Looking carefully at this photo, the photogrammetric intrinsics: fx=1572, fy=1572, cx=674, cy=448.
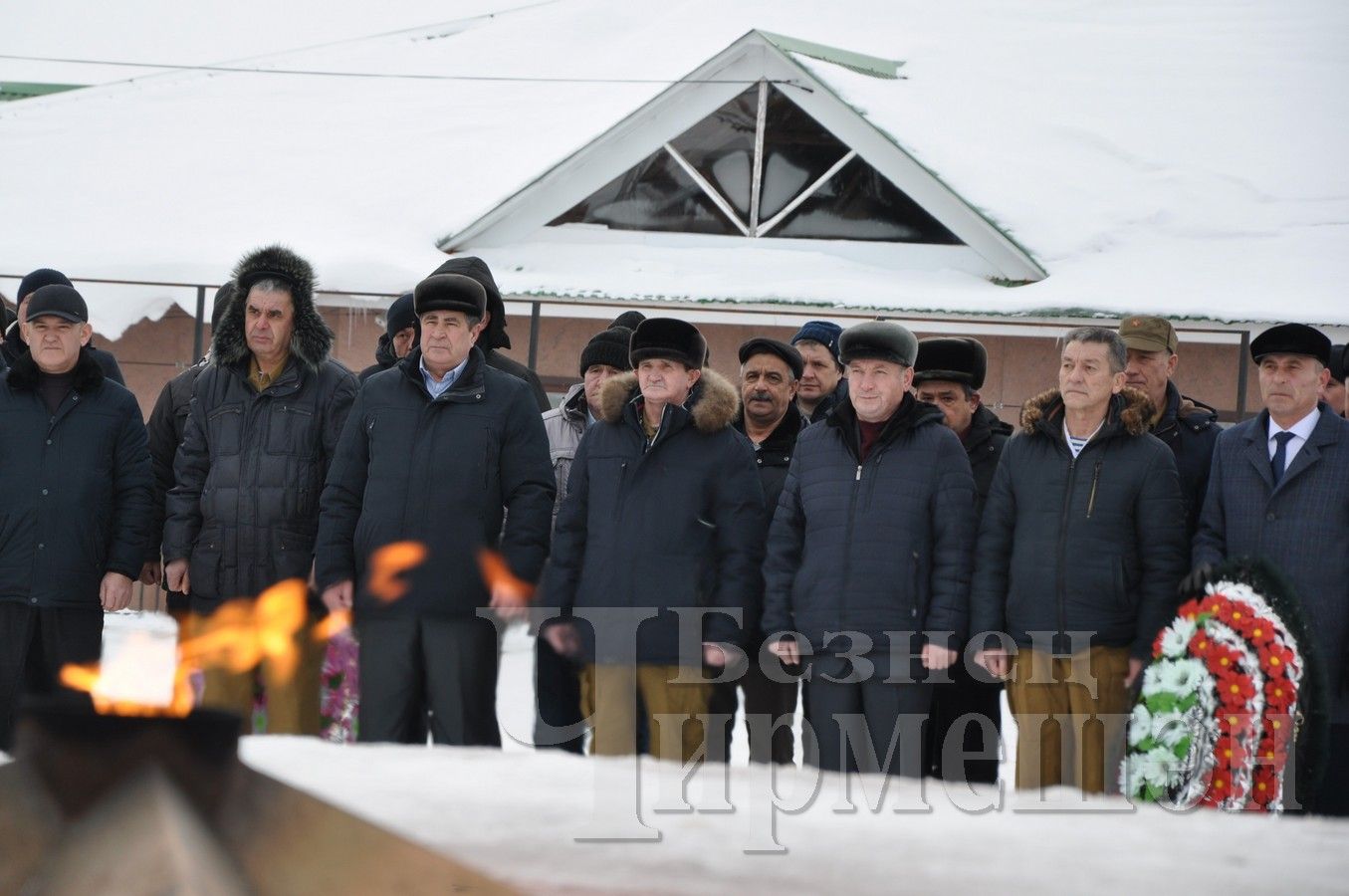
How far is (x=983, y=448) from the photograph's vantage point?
6551 mm

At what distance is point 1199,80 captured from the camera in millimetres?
15406

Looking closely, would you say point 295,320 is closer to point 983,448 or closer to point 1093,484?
point 983,448

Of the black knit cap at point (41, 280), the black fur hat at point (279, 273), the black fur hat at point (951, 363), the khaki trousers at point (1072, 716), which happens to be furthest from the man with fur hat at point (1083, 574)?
the black knit cap at point (41, 280)

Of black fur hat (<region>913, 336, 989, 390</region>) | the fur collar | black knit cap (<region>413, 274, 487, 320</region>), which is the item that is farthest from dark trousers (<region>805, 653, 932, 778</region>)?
the fur collar

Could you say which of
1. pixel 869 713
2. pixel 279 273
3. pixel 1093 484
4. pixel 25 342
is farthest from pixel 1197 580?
pixel 25 342

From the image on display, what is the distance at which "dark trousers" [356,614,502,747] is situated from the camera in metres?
5.84

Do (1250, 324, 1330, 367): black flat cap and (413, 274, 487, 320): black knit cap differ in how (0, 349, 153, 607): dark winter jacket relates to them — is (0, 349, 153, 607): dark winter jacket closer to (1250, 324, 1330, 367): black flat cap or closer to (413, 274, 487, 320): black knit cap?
(413, 274, 487, 320): black knit cap

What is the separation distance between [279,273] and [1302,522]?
411cm

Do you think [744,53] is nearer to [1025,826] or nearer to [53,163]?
[53,163]

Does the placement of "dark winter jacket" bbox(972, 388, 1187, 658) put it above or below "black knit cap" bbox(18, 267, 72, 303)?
below

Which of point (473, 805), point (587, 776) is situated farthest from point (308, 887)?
point (587, 776)

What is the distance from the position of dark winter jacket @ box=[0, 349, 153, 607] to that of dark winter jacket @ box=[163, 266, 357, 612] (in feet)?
1.03

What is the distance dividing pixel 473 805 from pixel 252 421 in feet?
10.8

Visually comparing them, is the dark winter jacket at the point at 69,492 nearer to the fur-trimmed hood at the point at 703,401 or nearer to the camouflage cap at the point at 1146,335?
the fur-trimmed hood at the point at 703,401
